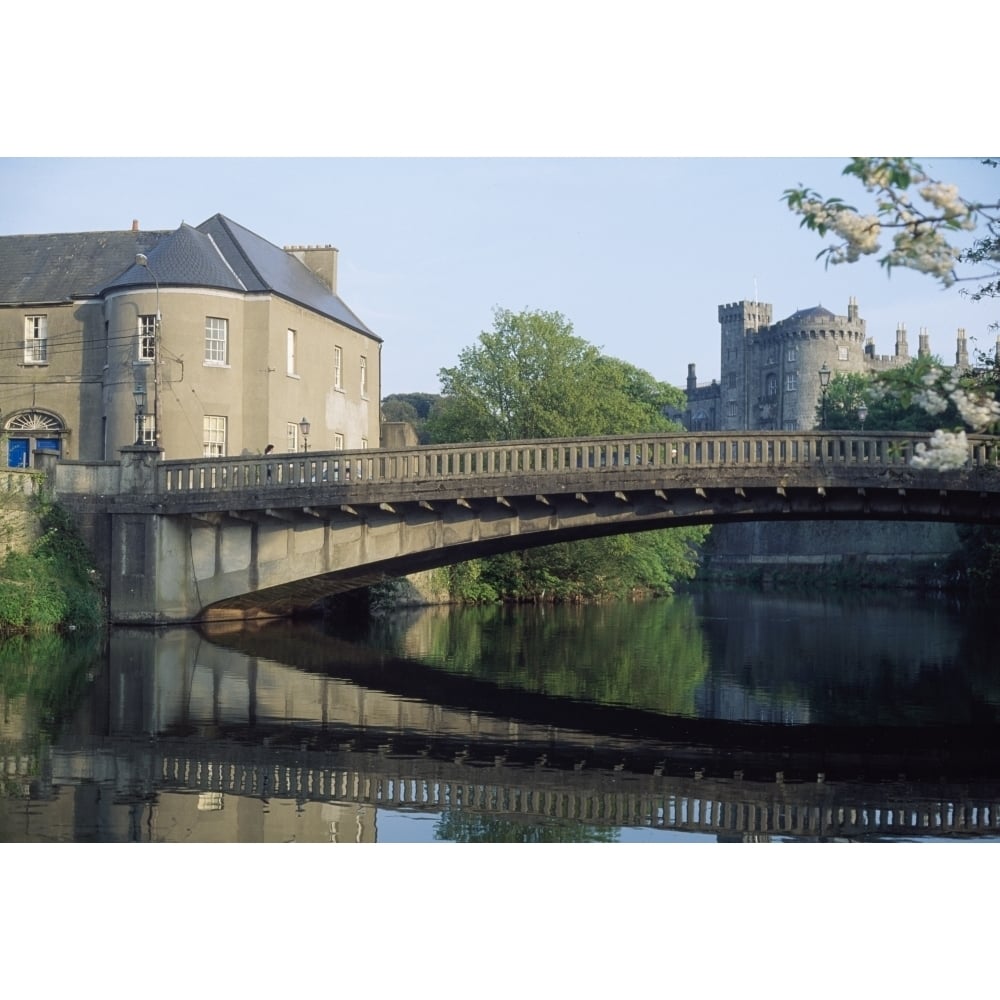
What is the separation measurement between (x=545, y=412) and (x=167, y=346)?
15.4 meters

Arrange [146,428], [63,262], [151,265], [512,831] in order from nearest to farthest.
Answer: [512,831] → [146,428] → [151,265] → [63,262]

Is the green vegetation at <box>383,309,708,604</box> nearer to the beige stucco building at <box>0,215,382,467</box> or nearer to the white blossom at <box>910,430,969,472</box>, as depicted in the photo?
the beige stucco building at <box>0,215,382,467</box>

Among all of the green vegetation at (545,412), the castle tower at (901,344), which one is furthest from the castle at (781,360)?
the green vegetation at (545,412)

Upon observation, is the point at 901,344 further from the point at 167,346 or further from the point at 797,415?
the point at 167,346

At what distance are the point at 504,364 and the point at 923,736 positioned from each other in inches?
1278

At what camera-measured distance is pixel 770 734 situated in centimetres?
1644

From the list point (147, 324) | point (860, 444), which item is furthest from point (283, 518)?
point (860, 444)

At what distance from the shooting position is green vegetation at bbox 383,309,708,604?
150 ft

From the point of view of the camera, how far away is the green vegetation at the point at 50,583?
26.3 metres

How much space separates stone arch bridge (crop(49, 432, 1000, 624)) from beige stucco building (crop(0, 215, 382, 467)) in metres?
3.32

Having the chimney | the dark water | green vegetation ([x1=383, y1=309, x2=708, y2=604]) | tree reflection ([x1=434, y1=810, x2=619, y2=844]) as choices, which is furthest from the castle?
tree reflection ([x1=434, y1=810, x2=619, y2=844])

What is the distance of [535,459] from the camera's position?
87.5 ft

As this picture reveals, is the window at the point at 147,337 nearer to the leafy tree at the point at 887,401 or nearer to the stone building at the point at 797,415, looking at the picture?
the leafy tree at the point at 887,401

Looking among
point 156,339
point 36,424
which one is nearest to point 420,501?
point 156,339
